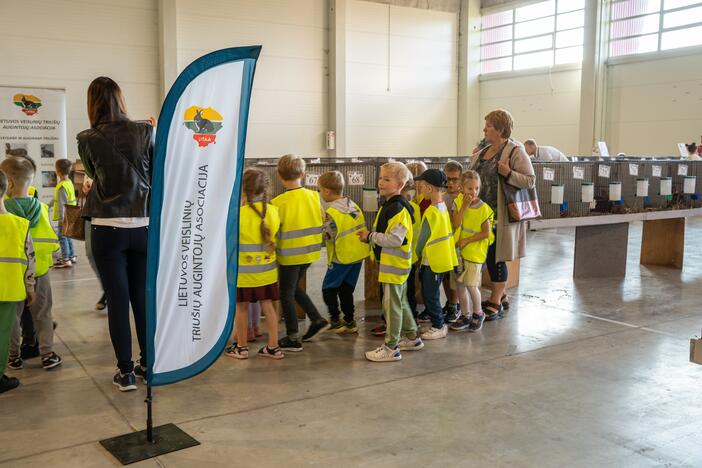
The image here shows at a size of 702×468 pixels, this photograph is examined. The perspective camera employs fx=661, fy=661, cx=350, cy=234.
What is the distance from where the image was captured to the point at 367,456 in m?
2.96

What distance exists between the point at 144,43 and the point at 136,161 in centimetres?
1259

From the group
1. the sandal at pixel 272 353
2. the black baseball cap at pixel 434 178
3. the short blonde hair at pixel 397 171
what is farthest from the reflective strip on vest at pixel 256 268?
the black baseball cap at pixel 434 178

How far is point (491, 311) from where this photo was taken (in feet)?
18.3

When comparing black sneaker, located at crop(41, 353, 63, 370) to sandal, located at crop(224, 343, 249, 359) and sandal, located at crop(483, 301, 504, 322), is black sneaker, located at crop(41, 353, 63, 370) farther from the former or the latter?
sandal, located at crop(483, 301, 504, 322)

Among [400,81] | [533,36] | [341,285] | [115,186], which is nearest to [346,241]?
[341,285]

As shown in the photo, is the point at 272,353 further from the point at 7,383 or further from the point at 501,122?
the point at 501,122

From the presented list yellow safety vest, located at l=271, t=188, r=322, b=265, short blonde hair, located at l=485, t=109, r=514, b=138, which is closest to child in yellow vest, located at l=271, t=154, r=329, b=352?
yellow safety vest, located at l=271, t=188, r=322, b=265

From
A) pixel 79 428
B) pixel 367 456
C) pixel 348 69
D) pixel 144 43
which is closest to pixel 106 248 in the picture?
pixel 79 428

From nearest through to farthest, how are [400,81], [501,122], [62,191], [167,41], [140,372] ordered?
[140,372] < [501,122] < [62,191] < [167,41] < [400,81]

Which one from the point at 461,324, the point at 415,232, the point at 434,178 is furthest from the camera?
the point at 461,324

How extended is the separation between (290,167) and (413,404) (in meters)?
1.79

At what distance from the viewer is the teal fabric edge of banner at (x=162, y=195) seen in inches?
111

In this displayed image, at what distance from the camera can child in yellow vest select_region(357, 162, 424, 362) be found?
425 cm

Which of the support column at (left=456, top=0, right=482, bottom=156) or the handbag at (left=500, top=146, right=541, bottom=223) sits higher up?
the support column at (left=456, top=0, right=482, bottom=156)
